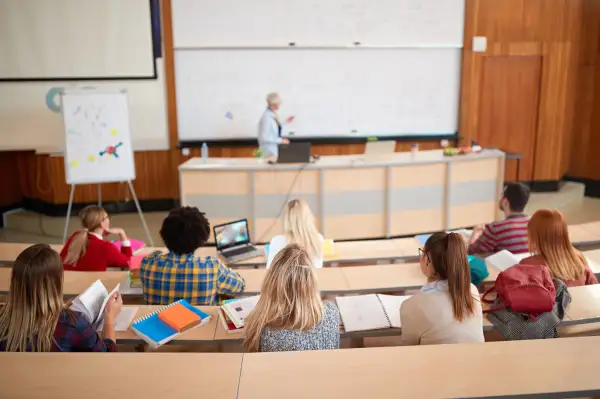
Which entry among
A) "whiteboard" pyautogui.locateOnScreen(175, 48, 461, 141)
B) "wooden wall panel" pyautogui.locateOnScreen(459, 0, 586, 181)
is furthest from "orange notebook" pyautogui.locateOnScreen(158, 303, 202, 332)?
"wooden wall panel" pyautogui.locateOnScreen(459, 0, 586, 181)

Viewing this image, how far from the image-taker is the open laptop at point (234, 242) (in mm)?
3902

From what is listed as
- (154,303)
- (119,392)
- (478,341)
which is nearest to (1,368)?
(119,392)

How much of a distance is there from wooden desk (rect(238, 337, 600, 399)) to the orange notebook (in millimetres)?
573

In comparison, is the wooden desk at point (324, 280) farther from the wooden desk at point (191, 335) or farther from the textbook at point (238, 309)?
the wooden desk at point (191, 335)

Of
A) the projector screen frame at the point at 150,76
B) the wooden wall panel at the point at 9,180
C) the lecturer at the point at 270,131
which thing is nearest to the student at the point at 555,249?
the lecturer at the point at 270,131

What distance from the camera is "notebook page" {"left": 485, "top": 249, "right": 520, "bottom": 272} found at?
3508mm

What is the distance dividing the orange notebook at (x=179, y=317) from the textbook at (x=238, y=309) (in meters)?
0.14

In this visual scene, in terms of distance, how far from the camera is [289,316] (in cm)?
223

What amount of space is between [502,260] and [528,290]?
0.99 metres

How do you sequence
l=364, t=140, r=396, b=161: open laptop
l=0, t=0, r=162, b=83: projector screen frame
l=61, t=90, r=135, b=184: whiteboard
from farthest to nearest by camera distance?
1. l=0, t=0, r=162, b=83: projector screen frame
2. l=364, t=140, r=396, b=161: open laptop
3. l=61, t=90, r=135, b=184: whiteboard

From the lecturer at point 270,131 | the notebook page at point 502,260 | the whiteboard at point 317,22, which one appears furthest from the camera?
the whiteboard at point 317,22

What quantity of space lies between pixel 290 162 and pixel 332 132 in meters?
2.01

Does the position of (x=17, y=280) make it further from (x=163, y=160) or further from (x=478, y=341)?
(x=163, y=160)

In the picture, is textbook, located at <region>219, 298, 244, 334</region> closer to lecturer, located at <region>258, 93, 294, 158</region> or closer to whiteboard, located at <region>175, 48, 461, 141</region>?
lecturer, located at <region>258, 93, 294, 158</region>
